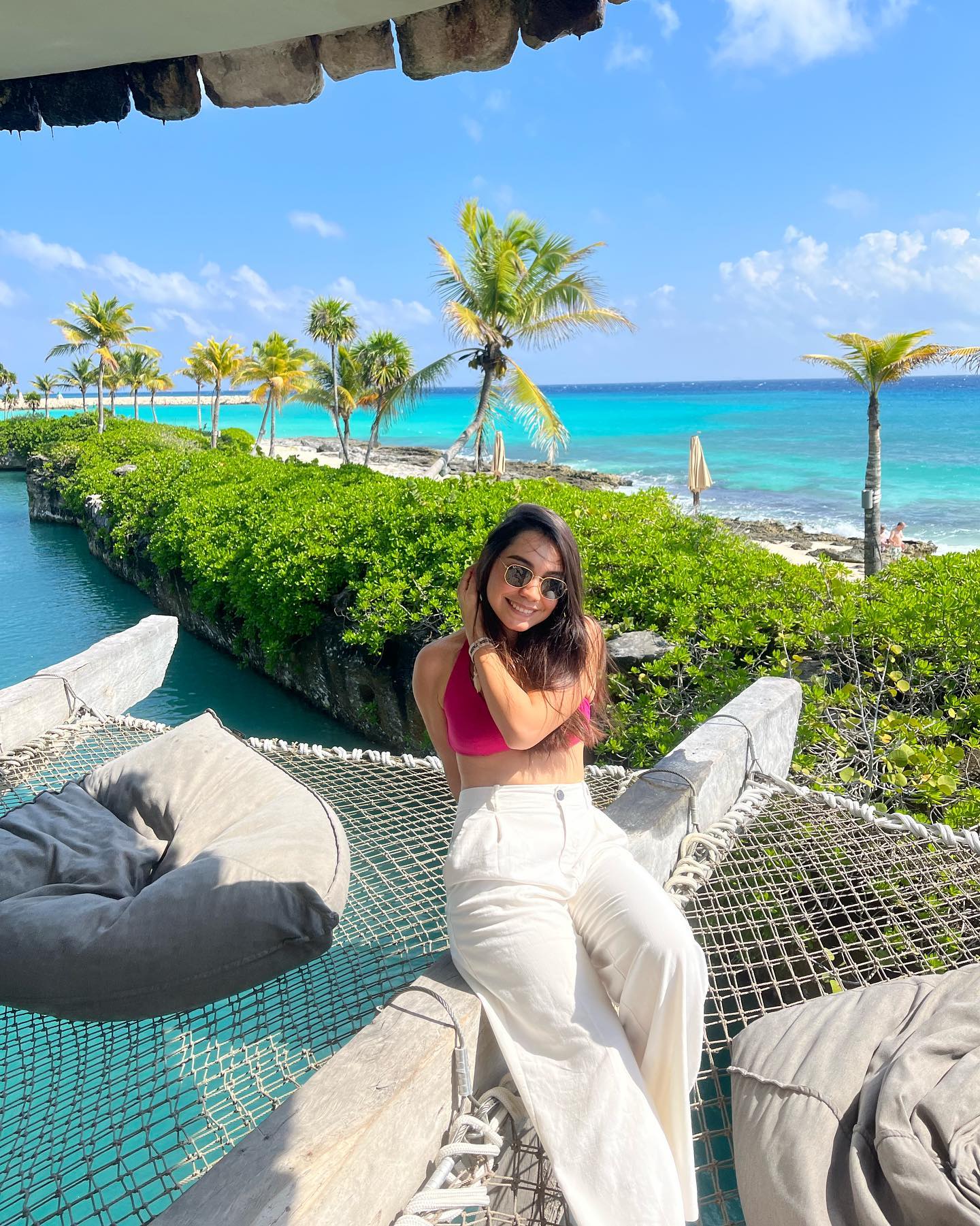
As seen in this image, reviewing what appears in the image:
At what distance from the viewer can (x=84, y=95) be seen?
168cm

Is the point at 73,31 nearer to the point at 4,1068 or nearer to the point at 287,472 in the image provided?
the point at 4,1068

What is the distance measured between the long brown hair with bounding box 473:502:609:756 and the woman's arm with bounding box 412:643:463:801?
0.52 feet

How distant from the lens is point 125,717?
12.4 ft

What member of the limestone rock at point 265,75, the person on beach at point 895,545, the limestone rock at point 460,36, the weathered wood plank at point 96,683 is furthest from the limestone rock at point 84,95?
the person on beach at point 895,545

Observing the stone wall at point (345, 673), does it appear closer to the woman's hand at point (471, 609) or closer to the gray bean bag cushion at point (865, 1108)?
the woman's hand at point (471, 609)

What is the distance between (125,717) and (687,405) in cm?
8240

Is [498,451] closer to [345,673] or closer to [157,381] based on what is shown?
[345,673]

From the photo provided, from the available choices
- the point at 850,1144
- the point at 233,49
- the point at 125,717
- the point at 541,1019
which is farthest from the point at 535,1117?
the point at 125,717

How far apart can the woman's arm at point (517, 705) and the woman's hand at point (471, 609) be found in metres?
0.09

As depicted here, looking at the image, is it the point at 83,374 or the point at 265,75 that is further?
the point at 83,374

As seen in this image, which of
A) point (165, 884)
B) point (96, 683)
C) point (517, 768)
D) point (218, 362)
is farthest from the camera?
point (218, 362)

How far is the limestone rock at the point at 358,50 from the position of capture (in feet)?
4.99

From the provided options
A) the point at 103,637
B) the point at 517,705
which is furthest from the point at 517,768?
the point at 103,637

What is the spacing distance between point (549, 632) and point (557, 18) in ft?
3.88
